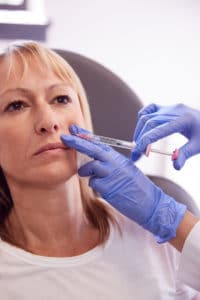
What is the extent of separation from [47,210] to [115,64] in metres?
1.05

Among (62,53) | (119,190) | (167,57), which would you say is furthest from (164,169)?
(119,190)

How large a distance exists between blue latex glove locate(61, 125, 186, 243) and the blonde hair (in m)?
0.17

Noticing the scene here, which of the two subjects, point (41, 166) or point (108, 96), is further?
point (108, 96)

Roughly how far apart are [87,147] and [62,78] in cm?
25

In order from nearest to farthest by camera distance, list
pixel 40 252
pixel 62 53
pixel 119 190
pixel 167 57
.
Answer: pixel 119 190 < pixel 40 252 < pixel 62 53 < pixel 167 57

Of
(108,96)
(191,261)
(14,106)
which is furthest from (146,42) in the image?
(191,261)

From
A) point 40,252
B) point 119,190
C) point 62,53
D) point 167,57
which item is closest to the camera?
point 119,190

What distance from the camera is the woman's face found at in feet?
3.27

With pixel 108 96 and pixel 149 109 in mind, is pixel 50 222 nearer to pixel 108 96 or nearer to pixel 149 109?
pixel 149 109

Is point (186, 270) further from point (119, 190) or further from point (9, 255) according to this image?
point (9, 255)

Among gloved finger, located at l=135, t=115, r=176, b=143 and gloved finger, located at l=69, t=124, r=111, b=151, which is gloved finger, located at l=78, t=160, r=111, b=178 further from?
gloved finger, located at l=135, t=115, r=176, b=143

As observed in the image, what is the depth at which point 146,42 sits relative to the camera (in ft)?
6.49

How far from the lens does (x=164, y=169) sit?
1988mm

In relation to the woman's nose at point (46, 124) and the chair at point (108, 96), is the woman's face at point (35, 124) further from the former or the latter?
the chair at point (108, 96)
